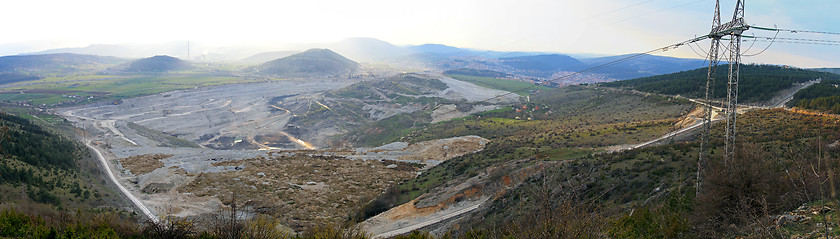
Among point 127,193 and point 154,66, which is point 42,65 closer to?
point 154,66

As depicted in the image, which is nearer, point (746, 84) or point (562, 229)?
point (562, 229)

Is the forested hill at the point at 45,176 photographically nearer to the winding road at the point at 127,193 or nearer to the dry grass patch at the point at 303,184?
the winding road at the point at 127,193

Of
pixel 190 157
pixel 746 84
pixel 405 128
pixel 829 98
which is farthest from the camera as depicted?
pixel 405 128

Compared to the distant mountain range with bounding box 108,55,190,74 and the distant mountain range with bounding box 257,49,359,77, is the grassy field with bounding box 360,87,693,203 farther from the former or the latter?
the distant mountain range with bounding box 108,55,190,74

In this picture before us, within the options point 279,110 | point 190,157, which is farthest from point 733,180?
point 279,110

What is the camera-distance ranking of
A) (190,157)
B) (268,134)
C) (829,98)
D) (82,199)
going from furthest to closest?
(268,134) → (190,157) → (829,98) → (82,199)

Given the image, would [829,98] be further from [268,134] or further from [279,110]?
[279,110]

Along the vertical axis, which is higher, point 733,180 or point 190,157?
point 733,180

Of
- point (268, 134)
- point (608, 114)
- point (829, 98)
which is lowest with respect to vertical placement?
point (268, 134)

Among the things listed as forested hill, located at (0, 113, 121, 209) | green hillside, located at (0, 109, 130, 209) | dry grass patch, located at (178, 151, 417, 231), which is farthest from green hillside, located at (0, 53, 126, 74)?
dry grass patch, located at (178, 151, 417, 231)

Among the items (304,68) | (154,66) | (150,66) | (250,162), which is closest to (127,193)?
(250,162)

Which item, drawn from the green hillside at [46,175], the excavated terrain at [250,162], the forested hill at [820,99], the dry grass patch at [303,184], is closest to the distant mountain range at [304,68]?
the excavated terrain at [250,162]
